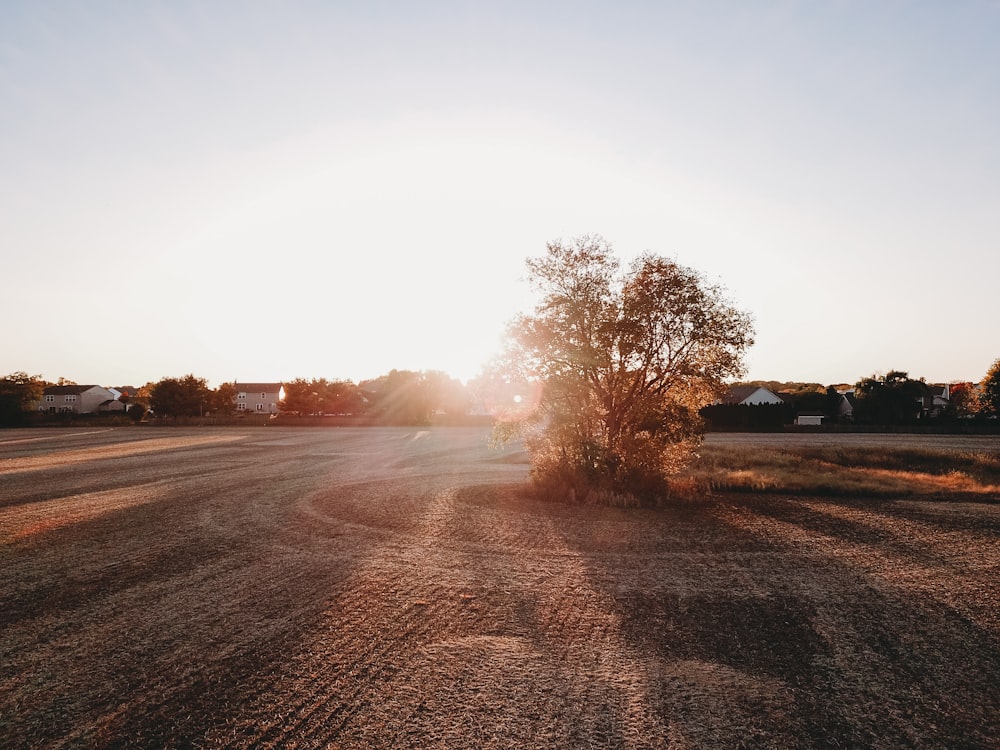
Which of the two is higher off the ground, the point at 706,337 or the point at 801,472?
the point at 706,337

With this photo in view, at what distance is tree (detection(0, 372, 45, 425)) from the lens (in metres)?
75.1

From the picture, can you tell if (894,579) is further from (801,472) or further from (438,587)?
(801,472)

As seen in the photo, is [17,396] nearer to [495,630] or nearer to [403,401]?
[403,401]

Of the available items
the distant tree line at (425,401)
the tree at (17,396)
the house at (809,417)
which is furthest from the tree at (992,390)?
the tree at (17,396)

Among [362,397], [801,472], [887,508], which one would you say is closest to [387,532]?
[887,508]

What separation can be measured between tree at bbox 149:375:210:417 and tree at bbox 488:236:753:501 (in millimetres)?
79811

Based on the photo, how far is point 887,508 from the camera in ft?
48.8

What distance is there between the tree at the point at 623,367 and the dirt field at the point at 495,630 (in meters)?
3.33

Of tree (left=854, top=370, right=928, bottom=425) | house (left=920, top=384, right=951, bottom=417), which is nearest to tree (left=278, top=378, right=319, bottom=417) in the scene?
tree (left=854, top=370, right=928, bottom=425)

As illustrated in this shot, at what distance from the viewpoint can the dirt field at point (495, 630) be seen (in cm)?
468

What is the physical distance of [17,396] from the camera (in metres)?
76.8

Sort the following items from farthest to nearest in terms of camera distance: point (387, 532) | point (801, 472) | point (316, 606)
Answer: point (801, 472), point (387, 532), point (316, 606)

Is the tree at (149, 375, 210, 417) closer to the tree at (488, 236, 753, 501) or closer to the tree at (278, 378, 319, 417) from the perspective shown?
the tree at (278, 378, 319, 417)

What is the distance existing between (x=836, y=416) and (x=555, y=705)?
94881 millimetres
